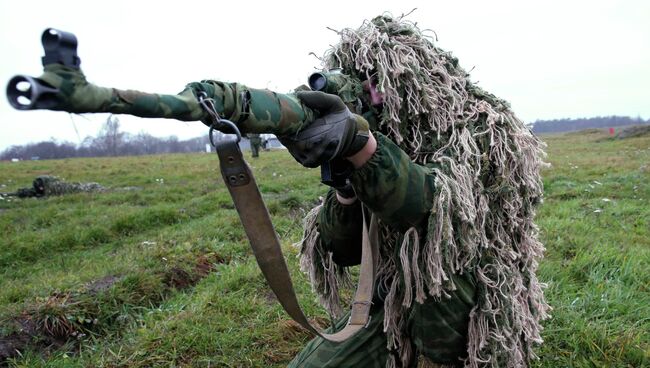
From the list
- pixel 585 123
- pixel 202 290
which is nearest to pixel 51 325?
pixel 202 290

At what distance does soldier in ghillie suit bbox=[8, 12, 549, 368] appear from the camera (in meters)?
1.68

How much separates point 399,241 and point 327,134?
0.66 meters

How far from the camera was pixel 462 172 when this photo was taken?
188 centimetres

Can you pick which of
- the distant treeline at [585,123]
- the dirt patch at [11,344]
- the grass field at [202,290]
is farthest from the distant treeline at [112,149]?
the distant treeline at [585,123]

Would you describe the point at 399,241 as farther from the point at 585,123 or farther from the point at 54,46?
the point at 585,123

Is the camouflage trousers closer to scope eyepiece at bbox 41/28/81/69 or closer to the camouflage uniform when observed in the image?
the camouflage uniform

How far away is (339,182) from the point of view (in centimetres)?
185

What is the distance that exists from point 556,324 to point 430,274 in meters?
1.55

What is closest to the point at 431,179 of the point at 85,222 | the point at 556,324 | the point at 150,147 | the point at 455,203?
the point at 455,203

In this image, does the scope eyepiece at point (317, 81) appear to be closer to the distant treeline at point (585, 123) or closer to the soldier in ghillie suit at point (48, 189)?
the soldier in ghillie suit at point (48, 189)

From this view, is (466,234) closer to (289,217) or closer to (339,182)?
(339,182)

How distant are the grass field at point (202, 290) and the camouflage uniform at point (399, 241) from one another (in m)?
0.75

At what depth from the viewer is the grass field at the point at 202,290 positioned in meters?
3.01

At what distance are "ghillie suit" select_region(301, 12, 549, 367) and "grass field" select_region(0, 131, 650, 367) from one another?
83 cm
